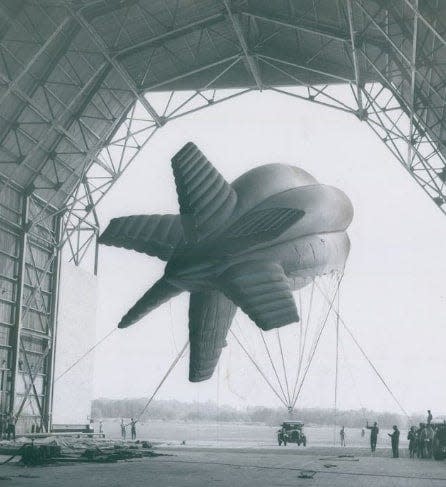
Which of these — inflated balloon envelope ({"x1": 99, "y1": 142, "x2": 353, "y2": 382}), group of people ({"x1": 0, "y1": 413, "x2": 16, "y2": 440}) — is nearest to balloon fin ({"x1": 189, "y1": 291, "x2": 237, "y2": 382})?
inflated balloon envelope ({"x1": 99, "y1": 142, "x2": 353, "y2": 382})

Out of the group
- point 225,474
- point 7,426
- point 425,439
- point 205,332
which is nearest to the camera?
point 225,474

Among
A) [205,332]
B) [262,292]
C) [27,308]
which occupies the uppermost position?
[27,308]

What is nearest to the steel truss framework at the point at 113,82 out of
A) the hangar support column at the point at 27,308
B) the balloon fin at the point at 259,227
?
the hangar support column at the point at 27,308

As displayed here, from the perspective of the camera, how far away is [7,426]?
96.1 ft

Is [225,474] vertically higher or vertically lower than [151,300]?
lower

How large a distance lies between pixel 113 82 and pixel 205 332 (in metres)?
16.0

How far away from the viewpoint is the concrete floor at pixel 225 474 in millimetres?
16125

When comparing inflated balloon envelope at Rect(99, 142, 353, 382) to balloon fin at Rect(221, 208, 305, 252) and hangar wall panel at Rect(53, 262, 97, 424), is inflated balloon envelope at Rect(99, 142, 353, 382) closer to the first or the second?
balloon fin at Rect(221, 208, 305, 252)

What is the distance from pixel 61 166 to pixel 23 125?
4.03 m

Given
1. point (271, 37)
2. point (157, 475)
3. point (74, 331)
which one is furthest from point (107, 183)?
point (157, 475)

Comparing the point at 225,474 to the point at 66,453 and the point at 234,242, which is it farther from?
the point at 66,453

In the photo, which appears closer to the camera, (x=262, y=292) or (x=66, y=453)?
(x=262, y=292)

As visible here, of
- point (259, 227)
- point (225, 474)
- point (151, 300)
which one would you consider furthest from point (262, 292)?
point (225, 474)

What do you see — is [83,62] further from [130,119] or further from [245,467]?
[245,467]
